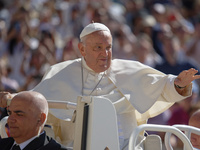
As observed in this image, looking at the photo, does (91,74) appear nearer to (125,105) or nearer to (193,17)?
(125,105)

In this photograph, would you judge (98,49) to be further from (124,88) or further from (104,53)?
(124,88)

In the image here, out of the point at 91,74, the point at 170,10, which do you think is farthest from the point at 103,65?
the point at 170,10

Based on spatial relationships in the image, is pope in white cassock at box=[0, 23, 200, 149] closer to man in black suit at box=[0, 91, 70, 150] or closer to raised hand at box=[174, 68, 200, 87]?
raised hand at box=[174, 68, 200, 87]

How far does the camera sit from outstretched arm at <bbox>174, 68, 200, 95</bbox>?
565 centimetres

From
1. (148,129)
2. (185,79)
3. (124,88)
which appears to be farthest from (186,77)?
(148,129)

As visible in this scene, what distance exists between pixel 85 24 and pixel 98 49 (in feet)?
19.7

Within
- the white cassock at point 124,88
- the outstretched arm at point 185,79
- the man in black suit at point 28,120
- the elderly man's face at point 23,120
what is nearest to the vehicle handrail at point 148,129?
the man in black suit at point 28,120

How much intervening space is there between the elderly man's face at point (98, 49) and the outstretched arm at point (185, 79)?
80 centimetres

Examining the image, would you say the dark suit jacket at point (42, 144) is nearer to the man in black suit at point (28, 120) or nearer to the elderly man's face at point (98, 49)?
the man in black suit at point (28, 120)

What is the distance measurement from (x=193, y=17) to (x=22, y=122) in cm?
917

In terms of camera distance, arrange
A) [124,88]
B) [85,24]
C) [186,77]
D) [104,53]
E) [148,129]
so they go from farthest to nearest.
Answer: [85,24] < [124,88] < [104,53] < [186,77] < [148,129]

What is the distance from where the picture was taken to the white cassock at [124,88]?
609 cm

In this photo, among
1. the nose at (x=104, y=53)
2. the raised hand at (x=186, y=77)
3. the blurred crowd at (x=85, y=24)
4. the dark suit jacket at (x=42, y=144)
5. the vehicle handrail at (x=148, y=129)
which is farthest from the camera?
the blurred crowd at (x=85, y=24)

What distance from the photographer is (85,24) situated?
474 inches
